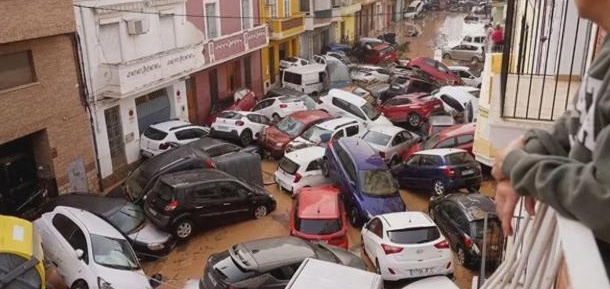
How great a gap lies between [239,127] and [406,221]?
9382 millimetres

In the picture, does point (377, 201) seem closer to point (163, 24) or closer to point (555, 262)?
point (163, 24)

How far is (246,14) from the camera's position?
87.6ft

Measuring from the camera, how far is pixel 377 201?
561 inches

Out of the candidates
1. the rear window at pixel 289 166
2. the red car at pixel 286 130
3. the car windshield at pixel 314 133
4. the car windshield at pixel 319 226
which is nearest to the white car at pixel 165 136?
the red car at pixel 286 130

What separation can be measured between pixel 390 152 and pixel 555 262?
1655cm

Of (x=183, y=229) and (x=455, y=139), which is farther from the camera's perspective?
(x=455, y=139)

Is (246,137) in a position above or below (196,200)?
below

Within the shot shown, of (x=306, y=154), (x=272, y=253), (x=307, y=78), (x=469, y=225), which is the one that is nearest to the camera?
(x=272, y=253)

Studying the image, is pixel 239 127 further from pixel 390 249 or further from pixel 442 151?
pixel 390 249

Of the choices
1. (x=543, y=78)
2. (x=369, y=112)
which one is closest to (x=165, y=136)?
(x=369, y=112)

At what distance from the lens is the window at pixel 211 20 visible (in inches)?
928

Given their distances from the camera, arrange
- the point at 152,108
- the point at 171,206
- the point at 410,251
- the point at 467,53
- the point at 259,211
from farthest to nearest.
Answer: the point at 467,53
the point at 152,108
the point at 259,211
the point at 171,206
the point at 410,251

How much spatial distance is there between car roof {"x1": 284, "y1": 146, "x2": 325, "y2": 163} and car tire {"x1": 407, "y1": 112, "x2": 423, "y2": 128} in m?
6.46

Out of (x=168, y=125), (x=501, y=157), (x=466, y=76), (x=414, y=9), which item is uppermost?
(x=501, y=157)
